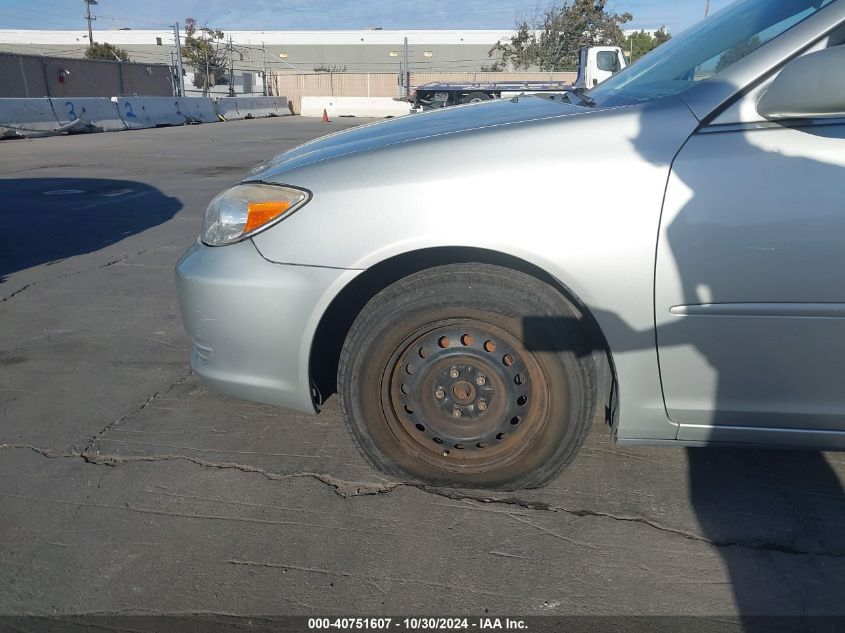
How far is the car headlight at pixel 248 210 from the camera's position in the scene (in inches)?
102

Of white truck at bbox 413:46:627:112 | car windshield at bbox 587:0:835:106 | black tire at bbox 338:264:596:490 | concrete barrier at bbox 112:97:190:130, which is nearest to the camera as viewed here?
black tire at bbox 338:264:596:490

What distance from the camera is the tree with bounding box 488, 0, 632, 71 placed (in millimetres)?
39594

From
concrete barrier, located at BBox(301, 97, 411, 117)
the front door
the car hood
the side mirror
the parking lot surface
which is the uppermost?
the side mirror

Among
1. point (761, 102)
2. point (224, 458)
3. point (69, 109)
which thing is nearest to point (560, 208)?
point (761, 102)

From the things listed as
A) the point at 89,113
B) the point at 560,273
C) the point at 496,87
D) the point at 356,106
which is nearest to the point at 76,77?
the point at 89,113

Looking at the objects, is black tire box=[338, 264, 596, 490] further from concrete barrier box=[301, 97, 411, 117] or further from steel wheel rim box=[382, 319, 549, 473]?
concrete barrier box=[301, 97, 411, 117]

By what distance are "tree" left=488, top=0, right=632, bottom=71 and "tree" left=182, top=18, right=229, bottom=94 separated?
22.4m

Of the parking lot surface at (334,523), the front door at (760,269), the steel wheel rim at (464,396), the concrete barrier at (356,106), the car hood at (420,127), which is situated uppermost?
the car hood at (420,127)

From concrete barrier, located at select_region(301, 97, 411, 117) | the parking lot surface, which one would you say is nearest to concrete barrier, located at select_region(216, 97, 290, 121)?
concrete barrier, located at select_region(301, 97, 411, 117)

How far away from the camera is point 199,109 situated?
2934cm

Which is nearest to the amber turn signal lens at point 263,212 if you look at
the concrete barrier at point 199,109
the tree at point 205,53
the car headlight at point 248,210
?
the car headlight at point 248,210

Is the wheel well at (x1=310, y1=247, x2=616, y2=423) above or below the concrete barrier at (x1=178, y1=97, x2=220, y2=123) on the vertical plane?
above

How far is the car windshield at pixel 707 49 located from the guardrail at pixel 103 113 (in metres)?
20.6

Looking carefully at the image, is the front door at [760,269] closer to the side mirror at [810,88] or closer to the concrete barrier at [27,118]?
the side mirror at [810,88]
